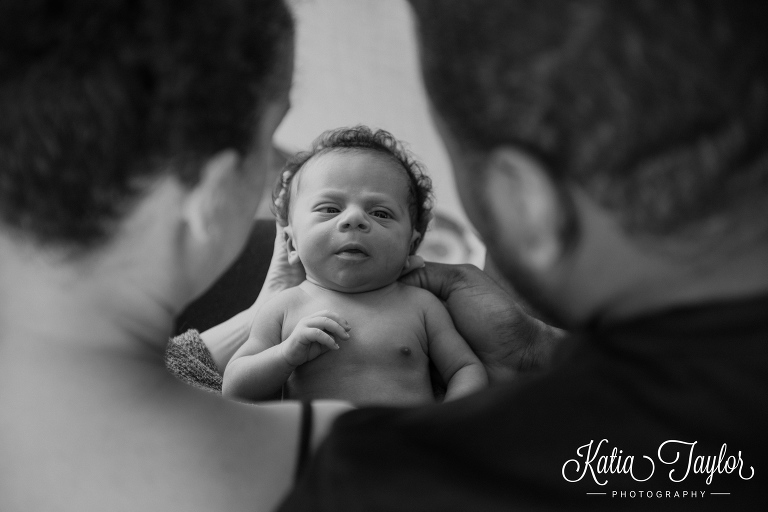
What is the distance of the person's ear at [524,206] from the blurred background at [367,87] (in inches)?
53.6

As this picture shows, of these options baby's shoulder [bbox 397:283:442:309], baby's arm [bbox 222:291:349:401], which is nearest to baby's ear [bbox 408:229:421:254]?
baby's shoulder [bbox 397:283:442:309]

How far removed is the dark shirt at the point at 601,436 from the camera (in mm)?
544

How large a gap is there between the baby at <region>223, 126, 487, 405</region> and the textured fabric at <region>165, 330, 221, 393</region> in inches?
4.2

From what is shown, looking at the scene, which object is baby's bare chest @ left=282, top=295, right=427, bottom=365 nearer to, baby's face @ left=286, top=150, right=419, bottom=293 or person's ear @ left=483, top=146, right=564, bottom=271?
baby's face @ left=286, top=150, right=419, bottom=293

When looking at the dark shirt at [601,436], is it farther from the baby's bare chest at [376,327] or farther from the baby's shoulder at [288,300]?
the baby's shoulder at [288,300]

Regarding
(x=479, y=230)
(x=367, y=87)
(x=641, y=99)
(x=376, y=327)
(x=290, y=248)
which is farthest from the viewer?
(x=367, y=87)

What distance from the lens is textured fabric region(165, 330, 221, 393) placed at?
1.14 meters

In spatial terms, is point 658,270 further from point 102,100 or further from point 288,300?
point 288,300

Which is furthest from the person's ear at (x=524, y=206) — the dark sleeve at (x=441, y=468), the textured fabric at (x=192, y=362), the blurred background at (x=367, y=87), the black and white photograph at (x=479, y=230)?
the blurred background at (x=367, y=87)

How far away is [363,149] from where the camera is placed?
1.32 metres

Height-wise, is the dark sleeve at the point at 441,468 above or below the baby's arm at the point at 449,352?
below

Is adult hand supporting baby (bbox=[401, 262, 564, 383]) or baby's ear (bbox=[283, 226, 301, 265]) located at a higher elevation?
baby's ear (bbox=[283, 226, 301, 265])

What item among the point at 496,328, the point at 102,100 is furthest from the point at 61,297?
the point at 496,328

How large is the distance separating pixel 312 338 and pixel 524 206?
519 mm
